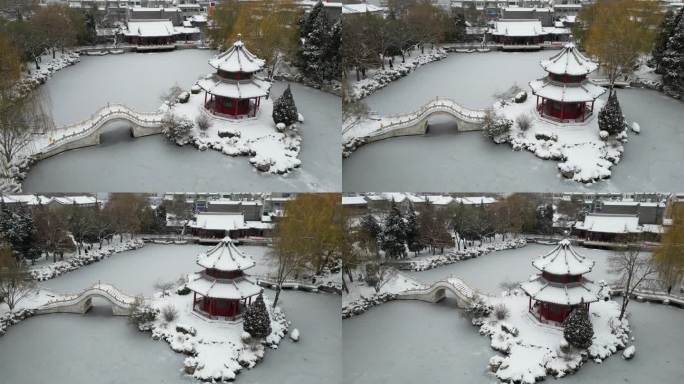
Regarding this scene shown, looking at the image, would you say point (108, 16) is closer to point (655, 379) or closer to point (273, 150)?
point (273, 150)

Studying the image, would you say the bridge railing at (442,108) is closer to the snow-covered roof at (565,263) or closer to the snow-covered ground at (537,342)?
the snow-covered roof at (565,263)

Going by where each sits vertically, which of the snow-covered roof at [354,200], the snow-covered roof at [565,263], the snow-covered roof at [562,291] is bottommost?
the snow-covered roof at [562,291]

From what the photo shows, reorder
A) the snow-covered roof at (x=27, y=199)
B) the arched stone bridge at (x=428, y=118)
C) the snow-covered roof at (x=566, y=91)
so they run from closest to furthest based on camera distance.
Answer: the arched stone bridge at (x=428, y=118) < the snow-covered roof at (x=27, y=199) < the snow-covered roof at (x=566, y=91)

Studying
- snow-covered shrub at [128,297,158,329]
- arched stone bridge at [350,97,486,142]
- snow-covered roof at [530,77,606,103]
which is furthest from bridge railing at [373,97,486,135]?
snow-covered shrub at [128,297,158,329]

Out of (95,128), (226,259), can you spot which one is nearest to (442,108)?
(226,259)

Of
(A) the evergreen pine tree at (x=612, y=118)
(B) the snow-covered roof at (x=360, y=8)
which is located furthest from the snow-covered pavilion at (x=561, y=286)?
(B) the snow-covered roof at (x=360, y=8)

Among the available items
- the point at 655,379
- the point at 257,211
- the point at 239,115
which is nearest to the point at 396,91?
the point at 239,115
